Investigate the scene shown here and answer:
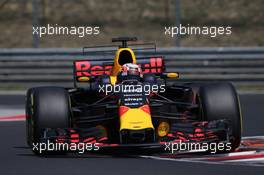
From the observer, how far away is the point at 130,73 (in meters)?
13.2

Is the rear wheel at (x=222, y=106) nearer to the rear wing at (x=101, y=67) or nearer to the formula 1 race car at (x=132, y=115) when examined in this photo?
the formula 1 race car at (x=132, y=115)

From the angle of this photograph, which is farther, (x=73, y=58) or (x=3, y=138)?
(x=73, y=58)

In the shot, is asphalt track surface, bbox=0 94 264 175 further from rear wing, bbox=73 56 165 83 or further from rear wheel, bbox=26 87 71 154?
rear wing, bbox=73 56 165 83

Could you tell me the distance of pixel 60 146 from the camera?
11961 mm

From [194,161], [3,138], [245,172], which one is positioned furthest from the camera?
[3,138]

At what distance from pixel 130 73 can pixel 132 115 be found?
1.26 metres

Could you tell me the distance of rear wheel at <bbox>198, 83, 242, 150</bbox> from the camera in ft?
40.0

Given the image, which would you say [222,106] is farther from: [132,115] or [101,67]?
[101,67]

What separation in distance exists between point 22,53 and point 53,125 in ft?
29.9

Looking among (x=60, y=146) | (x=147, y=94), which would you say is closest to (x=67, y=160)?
(x=60, y=146)

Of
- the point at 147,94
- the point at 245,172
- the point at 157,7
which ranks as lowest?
the point at 245,172

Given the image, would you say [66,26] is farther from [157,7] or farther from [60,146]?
[60,146]

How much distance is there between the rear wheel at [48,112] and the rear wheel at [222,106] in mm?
1654

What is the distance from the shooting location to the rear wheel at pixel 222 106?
12.2 meters
